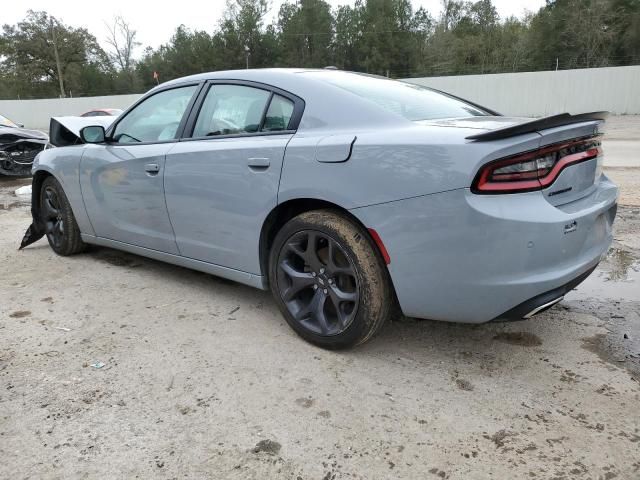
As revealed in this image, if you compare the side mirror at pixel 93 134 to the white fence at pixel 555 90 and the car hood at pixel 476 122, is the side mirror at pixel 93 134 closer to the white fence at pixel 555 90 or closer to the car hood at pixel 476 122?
the car hood at pixel 476 122

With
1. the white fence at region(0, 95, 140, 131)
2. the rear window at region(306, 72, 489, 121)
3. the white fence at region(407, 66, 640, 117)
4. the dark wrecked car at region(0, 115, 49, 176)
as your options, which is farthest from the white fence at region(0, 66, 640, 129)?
the rear window at region(306, 72, 489, 121)

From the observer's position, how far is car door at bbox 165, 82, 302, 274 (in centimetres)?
292

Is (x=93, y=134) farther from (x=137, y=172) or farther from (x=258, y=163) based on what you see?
(x=258, y=163)

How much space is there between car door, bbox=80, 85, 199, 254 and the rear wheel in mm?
1076

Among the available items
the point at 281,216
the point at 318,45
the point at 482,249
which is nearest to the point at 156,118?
the point at 281,216

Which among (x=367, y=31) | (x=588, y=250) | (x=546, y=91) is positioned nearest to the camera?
(x=588, y=250)

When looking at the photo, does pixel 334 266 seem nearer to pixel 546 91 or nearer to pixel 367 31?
pixel 546 91

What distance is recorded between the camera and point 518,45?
46281 mm

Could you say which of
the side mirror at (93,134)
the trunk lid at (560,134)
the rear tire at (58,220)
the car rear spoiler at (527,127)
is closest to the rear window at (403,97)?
the trunk lid at (560,134)

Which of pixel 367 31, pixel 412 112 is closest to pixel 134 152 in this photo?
pixel 412 112

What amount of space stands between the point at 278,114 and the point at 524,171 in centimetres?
143

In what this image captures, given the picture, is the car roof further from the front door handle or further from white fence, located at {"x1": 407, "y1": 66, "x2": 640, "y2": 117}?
white fence, located at {"x1": 407, "y1": 66, "x2": 640, "y2": 117}

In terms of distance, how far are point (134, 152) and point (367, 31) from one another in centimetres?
5490

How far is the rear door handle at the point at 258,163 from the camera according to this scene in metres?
2.87
